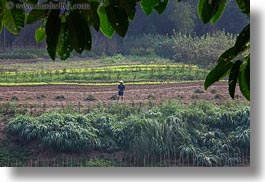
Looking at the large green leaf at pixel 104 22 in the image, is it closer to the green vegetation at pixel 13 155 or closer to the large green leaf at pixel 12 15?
the large green leaf at pixel 12 15

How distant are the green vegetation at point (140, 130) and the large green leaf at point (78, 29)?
2445mm

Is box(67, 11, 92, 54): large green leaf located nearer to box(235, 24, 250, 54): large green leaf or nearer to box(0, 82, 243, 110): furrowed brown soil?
box(235, 24, 250, 54): large green leaf

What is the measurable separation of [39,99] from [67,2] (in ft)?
8.01

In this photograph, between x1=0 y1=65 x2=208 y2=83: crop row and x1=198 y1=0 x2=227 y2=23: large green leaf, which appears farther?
x1=0 y1=65 x2=208 y2=83: crop row

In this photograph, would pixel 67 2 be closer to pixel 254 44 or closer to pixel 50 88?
pixel 254 44

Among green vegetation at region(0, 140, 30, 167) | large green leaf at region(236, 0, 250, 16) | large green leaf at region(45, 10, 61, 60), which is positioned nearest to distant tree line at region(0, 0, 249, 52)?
green vegetation at region(0, 140, 30, 167)

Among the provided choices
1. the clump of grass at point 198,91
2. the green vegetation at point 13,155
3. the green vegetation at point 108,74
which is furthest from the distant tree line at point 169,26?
the green vegetation at point 13,155

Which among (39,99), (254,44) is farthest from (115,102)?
(254,44)

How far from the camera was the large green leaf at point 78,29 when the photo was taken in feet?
2.02

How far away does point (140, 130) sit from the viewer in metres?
3.07

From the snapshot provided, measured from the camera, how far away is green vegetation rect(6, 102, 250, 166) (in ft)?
10.0

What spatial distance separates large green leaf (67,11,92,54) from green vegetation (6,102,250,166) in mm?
2445

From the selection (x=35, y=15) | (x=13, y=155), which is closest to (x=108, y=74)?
(x=13, y=155)

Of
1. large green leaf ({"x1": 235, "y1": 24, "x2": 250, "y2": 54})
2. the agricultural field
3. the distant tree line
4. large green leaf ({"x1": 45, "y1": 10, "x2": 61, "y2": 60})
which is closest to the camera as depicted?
large green leaf ({"x1": 45, "y1": 10, "x2": 61, "y2": 60})
